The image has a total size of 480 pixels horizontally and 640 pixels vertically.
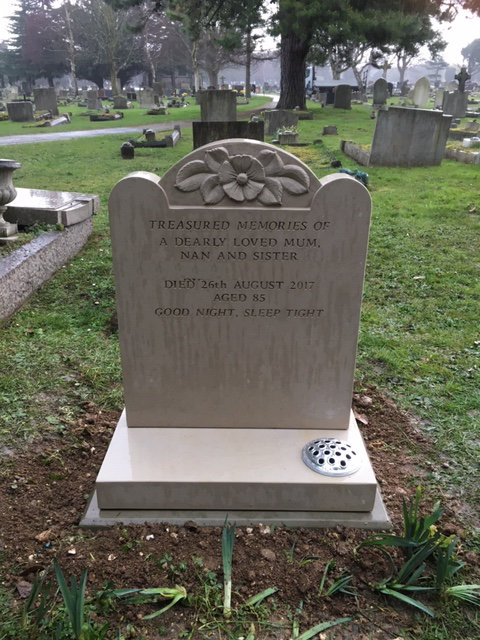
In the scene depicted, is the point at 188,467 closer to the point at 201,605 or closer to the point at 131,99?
the point at 201,605

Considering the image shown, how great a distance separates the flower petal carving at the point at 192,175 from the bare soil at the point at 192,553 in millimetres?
1802

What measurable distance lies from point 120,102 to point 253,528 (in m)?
38.4

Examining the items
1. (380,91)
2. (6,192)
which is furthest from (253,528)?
(380,91)

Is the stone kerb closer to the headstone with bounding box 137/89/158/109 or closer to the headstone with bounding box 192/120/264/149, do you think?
the headstone with bounding box 192/120/264/149

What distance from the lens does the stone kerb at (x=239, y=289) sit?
8.75ft

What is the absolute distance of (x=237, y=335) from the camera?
296cm

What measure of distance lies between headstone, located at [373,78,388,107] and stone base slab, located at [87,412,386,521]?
3106 centimetres

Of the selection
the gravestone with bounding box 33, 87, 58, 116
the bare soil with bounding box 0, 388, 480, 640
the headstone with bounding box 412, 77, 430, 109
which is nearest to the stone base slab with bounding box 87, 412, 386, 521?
the bare soil with bounding box 0, 388, 480, 640

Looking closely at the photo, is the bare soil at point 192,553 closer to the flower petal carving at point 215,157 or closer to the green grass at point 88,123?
the flower petal carving at point 215,157

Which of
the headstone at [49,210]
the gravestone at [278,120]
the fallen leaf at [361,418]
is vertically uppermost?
the gravestone at [278,120]

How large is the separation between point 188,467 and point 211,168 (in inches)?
64.3

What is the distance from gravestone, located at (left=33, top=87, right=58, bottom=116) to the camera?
101ft

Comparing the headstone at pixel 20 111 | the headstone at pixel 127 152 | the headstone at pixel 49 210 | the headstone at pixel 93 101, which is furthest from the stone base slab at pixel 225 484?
the headstone at pixel 93 101

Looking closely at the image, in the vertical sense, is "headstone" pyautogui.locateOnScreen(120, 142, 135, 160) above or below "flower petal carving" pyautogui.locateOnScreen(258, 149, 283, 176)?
below
